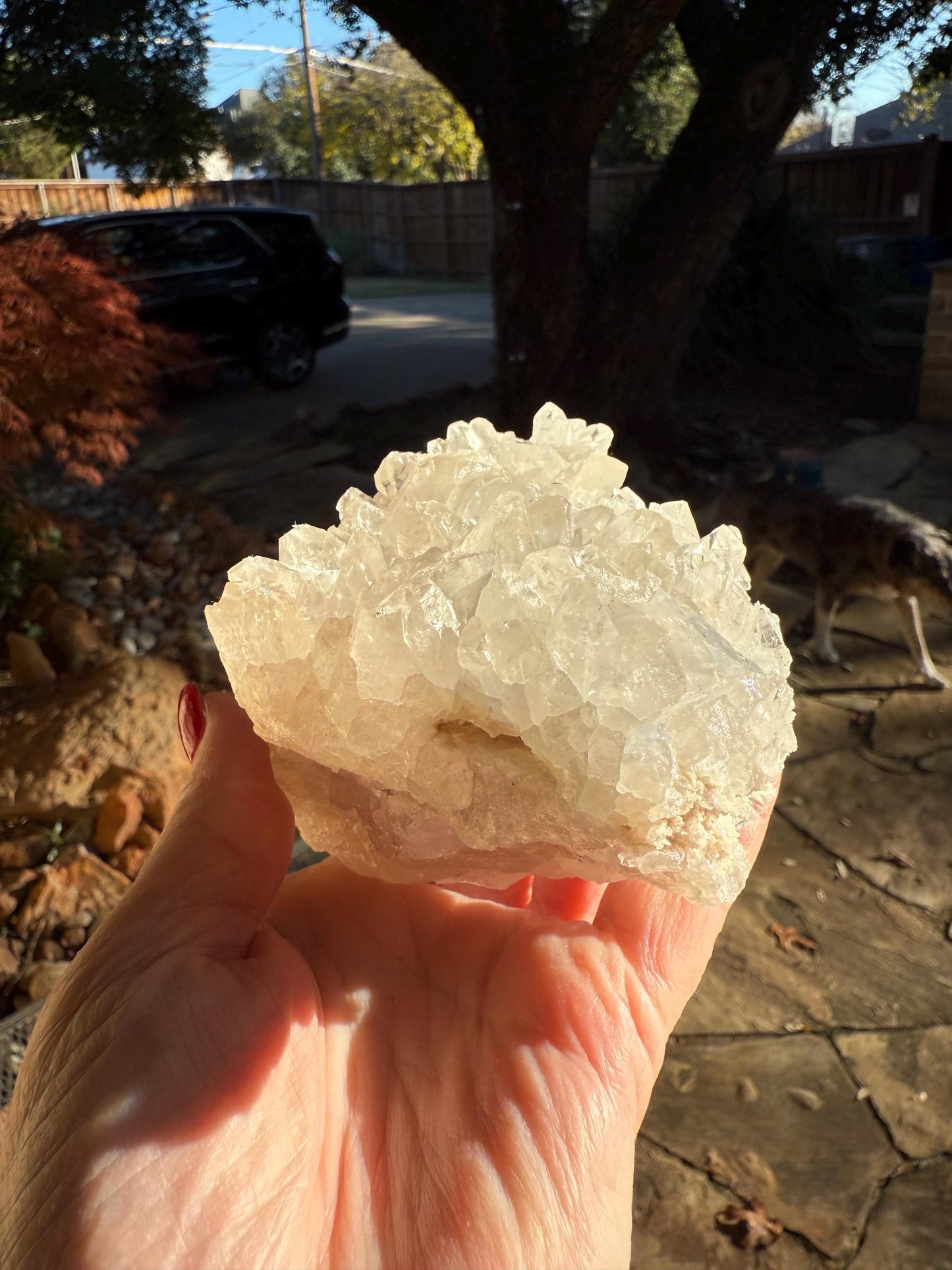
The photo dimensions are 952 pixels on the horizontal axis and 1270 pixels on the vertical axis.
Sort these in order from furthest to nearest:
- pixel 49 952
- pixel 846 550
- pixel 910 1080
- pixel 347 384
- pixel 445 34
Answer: pixel 347 384, pixel 445 34, pixel 846 550, pixel 49 952, pixel 910 1080

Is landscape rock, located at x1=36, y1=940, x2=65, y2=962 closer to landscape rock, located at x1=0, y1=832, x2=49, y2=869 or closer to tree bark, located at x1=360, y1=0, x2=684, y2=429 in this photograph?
landscape rock, located at x1=0, y1=832, x2=49, y2=869

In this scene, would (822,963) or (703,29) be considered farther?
(703,29)

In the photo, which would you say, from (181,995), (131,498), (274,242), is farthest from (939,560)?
(274,242)

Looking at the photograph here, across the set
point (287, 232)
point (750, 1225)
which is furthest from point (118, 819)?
point (287, 232)

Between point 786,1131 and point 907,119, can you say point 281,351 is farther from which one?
point 786,1131

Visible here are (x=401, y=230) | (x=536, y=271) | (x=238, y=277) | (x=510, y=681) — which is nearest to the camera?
(x=510, y=681)

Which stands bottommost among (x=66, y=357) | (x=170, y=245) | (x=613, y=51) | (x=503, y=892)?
(x=503, y=892)
